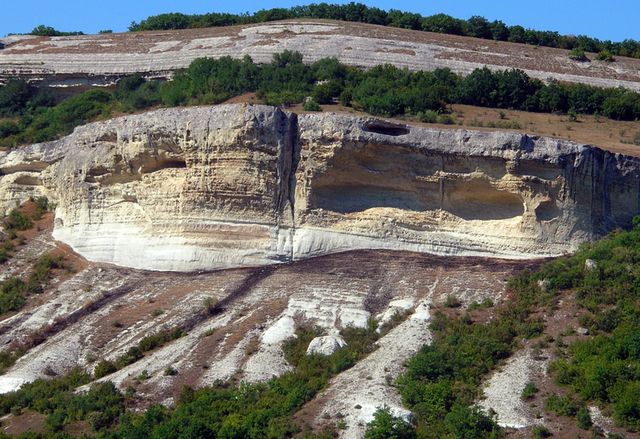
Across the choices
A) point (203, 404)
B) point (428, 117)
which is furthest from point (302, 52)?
point (203, 404)

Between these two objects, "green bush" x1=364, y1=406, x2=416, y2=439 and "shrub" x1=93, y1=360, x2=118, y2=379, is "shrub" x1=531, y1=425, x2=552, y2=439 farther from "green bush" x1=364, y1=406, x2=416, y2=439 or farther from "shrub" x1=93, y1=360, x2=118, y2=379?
"shrub" x1=93, y1=360, x2=118, y2=379

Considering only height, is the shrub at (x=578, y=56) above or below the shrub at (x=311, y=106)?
above

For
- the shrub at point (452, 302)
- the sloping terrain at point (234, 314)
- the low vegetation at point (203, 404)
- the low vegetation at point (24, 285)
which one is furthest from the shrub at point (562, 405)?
the low vegetation at point (24, 285)

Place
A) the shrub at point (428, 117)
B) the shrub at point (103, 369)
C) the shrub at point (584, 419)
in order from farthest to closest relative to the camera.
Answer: the shrub at point (428, 117) → the shrub at point (103, 369) → the shrub at point (584, 419)

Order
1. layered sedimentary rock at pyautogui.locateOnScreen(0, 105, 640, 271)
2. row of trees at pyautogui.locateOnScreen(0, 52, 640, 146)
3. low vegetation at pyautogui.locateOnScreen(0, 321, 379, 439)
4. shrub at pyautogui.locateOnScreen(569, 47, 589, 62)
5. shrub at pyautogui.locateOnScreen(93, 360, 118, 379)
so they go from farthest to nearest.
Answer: shrub at pyautogui.locateOnScreen(569, 47, 589, 62) → row of trees at pyautogui.locateOnScreen(0, 52, 640, 146) → layered sedimentary rock at pyautogui.locateOnScreen(0, 105, 640, 271) → shrub at pyautogui.locateOnScreen(93, 360, 118, 379) → low vegetation at pyautogui.locateOnScreen(0, 321, 379, 439)

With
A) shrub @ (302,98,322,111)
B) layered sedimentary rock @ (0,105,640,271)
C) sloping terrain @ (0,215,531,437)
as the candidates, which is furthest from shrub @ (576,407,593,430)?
shrub @ (302,98,322,111)

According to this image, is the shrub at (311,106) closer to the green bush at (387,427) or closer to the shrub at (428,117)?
the shrub at (428,117)

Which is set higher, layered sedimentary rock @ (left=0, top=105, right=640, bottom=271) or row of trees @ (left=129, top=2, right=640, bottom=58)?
row of trees @ (left=129, top=2, right=640, bottom=58)

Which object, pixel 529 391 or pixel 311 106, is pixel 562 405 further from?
pixel 311 106
